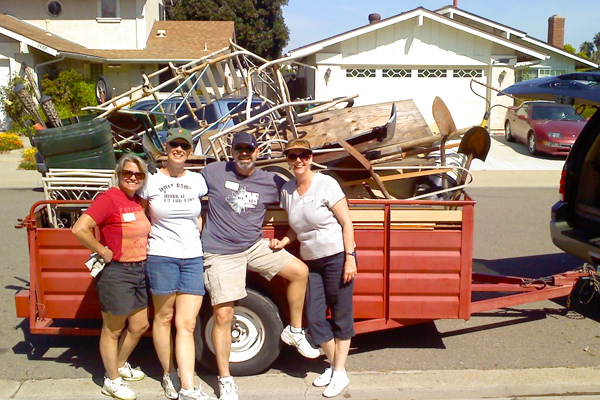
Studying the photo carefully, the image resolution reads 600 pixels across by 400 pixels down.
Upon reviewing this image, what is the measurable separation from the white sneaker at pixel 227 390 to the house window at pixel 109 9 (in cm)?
2314

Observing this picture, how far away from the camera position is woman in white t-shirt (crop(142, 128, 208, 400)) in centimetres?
402

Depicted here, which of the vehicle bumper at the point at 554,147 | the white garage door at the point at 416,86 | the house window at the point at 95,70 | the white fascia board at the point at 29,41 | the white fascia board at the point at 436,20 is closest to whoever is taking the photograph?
the vehicle bumper at the point at 554,147

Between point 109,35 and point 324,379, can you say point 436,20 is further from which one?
point 324,379

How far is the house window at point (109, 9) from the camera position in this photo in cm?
2465

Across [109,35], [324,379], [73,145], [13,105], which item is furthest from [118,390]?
[109,35]

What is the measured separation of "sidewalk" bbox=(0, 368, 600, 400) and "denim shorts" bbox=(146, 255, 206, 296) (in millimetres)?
756

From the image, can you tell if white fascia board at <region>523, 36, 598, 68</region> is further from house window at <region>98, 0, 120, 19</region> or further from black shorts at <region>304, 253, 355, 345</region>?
black shorts at <region>304, 253, 355, 345</region>

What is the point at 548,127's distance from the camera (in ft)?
53.8

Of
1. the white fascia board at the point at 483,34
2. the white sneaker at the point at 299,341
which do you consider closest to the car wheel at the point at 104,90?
the white sneaker at the point at 299,341

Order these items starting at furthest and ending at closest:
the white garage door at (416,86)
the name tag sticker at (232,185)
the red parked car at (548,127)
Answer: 1. the white garage door at (416,86)
2. the red parked car at (548,127)
3. the name tag sticker at (232,185)

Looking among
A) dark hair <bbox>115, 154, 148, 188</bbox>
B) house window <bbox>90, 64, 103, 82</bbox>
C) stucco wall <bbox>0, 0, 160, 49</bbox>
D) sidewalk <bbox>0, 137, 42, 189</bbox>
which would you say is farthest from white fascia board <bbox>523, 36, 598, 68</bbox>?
dark hair <bbox>115, 154, 148, 188</bbox>

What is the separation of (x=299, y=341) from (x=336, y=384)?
364mm

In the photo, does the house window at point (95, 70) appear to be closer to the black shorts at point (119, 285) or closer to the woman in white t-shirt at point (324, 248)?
the black shorts at point (119, 285)

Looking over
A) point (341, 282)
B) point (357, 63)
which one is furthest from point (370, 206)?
point (357, 63)
